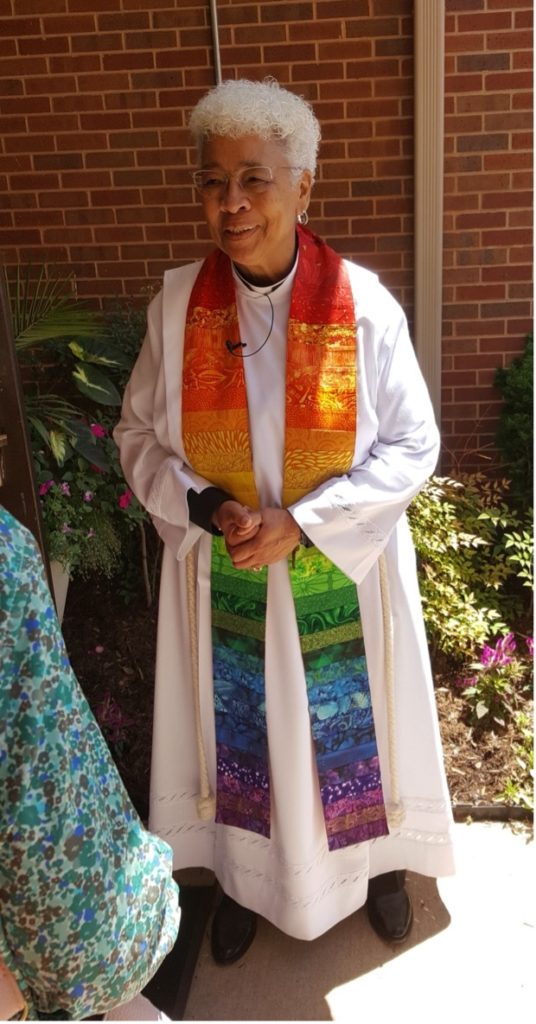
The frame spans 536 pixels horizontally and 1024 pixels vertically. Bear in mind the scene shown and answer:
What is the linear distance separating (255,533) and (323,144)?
265 cm

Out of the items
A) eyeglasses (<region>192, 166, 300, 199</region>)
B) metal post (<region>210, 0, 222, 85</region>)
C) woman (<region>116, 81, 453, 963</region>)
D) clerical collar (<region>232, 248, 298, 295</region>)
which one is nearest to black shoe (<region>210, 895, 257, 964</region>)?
woman (<region>116, 81, 453, 963</region>)

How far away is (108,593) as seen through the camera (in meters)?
4.25

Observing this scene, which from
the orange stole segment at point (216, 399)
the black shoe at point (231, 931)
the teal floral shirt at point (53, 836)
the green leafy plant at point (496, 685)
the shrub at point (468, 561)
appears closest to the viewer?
the teal floral shirt at point (53, 836)

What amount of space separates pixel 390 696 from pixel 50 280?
291cm

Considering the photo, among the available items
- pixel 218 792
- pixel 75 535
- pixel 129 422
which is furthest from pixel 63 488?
pixel 218 792

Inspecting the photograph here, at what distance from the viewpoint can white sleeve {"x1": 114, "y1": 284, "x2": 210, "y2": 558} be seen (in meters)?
2.26

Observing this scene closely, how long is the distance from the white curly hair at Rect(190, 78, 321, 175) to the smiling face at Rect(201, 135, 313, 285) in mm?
20

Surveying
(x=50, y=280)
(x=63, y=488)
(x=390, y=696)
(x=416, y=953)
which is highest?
(x=50, y=280)

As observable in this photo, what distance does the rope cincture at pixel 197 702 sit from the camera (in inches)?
94.4

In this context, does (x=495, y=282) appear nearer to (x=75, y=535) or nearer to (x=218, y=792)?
(x=75, y=535)

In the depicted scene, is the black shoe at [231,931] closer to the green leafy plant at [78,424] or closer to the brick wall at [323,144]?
the green leafy plant at [78,424]

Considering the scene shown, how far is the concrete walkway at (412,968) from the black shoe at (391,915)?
0.10 ft

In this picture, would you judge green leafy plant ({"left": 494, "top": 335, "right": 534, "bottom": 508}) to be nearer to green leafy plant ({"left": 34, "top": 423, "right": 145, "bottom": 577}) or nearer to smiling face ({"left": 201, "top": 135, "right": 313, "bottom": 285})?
green leafy plant ({"left": 34, "top": 423, "right": 145, "bottom": 577})

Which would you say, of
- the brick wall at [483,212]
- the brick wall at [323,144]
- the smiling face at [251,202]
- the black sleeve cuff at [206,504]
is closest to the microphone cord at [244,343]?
the smiling face at [251,202]
